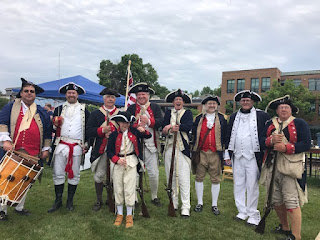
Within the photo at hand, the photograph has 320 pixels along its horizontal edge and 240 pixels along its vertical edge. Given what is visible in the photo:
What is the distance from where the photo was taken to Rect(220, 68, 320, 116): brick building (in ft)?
115

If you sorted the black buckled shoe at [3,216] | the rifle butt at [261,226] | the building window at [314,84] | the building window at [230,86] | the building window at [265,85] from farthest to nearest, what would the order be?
the building window at [230,86] → the building window at [265,85] → the building window at [314,84] → the black buckled shoe at [3,216] → the rifle butt at [261,226]

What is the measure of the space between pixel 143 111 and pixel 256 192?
253 centimetres

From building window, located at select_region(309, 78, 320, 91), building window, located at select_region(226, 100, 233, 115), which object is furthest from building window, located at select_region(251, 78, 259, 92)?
building window, located at select_region(309, 78, 320, 91)

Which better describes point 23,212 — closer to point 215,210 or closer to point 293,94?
point 215,210

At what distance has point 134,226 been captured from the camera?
4.23 metres

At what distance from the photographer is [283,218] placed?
412 cm

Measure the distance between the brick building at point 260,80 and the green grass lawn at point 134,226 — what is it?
107ft

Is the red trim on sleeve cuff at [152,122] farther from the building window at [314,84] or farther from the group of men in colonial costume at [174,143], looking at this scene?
the building window at [314,84]

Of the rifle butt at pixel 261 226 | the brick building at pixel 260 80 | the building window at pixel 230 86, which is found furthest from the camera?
the building window at pixel 230 86

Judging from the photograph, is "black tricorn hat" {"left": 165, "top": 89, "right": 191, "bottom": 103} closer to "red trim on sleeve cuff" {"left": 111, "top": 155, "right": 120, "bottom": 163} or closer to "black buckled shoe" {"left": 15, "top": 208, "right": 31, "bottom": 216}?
"red trim on sleeve cuff" {"left": 111, "top": 155, "right": 120, "bottom": 163}

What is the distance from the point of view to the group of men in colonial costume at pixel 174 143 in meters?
3.92

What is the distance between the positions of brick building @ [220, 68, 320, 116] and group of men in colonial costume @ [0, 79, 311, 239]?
32527 mm

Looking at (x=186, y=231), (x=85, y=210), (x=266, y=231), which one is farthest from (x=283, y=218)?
(x=85, y=210)

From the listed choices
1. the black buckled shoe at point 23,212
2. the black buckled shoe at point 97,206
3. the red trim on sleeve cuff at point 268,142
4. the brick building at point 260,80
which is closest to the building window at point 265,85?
the brick building at point 260,80
